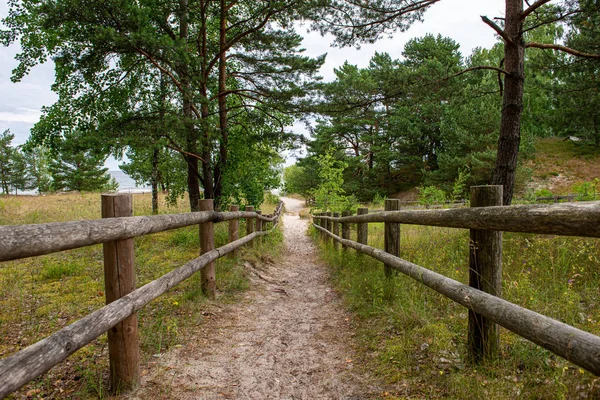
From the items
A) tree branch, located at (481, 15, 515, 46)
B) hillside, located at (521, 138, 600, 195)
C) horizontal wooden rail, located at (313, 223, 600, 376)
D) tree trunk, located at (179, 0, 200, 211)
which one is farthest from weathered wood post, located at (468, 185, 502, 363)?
hillside, located at (521, 138, 600, 195)

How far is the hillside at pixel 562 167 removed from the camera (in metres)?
26.4

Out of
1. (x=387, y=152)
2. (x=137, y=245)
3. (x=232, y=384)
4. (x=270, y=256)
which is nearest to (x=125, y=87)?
(x=137, y=245)

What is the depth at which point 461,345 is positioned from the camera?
8.50 ft

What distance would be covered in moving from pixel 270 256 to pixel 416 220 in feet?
19.1

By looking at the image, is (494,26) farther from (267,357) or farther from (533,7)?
(267,357)

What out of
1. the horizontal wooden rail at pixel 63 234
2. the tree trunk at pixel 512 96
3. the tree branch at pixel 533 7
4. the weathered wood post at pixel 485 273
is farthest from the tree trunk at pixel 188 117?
the weathered wood post at pixel 485 273

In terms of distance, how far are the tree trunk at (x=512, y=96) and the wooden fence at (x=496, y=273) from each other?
12.3ft

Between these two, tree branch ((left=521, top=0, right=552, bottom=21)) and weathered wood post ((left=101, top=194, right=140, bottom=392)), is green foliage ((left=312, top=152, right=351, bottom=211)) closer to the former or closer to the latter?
tree branch ((left=521, top=0, right=552, bottom=21))

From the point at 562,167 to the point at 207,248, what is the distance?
34595 mm

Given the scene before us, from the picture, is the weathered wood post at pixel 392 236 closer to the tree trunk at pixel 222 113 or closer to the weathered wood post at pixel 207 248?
the weathered wood post at pixel 207 248

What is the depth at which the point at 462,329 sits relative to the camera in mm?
2795

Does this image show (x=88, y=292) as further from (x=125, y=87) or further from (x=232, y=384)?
(x=125, y=87)

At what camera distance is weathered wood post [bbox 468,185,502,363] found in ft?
7.51

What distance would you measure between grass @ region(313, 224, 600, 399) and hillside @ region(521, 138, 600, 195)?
80.6 ft
